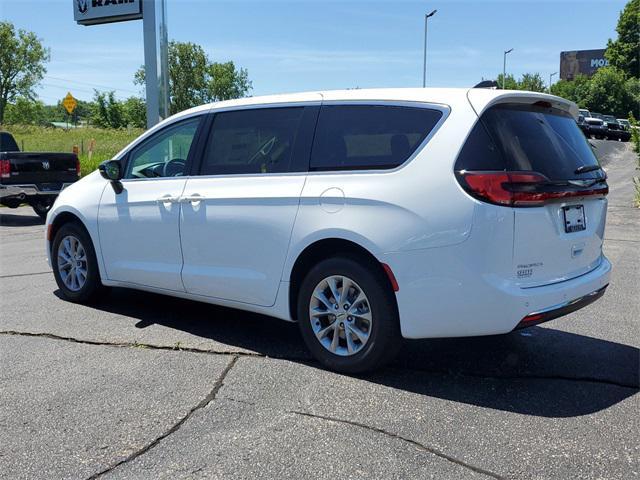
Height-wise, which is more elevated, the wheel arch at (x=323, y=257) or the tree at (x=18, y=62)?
the tree at (x=18, y=62)

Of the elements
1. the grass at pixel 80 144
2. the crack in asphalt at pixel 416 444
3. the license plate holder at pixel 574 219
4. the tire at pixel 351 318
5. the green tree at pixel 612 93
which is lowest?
the crack in asphalt at pixel 416 444

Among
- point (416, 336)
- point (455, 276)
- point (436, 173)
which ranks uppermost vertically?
point (436, 173)

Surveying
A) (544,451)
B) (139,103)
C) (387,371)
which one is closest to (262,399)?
(387,371)

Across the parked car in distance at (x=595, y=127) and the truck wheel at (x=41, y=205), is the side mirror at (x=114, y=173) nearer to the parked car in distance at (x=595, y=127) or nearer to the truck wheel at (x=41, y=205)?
the truck wheel at (x=41, y=205)

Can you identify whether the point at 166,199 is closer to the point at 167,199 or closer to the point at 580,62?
the point at 167,199

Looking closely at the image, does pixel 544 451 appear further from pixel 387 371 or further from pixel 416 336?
pixel 387 371

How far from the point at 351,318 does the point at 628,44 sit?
69.6m

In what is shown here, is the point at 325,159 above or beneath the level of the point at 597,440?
above

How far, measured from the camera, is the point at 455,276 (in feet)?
12.3

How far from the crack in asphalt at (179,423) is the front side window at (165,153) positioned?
1.79 meters

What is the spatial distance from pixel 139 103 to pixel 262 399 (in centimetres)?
10583

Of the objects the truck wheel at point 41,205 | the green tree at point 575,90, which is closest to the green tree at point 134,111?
the green tree at point 575,90

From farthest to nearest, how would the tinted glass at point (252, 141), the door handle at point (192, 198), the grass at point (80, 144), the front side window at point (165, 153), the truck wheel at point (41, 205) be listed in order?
the grass at point (80, 144) → the truck wheel at point (41, 205) → the front side window at point (165, 153) → the door handle at point (192, 198) → the tinted glass at point (252, 141)

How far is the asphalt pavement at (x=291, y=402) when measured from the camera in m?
3.10
